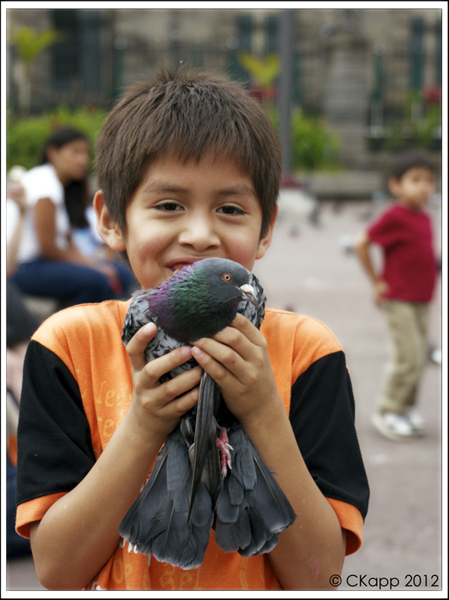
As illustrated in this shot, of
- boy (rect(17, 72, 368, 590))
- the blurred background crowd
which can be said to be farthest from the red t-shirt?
boy (rect(17, 72, 368, 590))

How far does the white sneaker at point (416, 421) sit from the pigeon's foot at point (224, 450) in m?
4.38

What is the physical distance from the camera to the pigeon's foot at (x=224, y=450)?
1548mm

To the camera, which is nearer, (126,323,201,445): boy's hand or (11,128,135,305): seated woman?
(126,323,201,445): boy's hand

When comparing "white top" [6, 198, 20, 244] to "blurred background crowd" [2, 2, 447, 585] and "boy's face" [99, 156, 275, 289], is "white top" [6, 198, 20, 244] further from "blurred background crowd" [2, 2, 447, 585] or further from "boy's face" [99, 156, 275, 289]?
"blurred background crowd" [2, 2, 447, 585]

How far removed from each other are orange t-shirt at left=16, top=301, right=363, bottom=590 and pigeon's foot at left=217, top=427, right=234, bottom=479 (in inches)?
10.0

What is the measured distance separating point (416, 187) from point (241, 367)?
463 cm

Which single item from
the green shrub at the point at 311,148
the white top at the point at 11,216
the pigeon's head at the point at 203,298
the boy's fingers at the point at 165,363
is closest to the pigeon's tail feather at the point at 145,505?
the boy's fingers at the point at 165,363

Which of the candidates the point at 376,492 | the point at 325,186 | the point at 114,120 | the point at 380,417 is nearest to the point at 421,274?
the point at 380,417

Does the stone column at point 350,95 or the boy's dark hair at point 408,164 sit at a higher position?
the stone column at point 350,95

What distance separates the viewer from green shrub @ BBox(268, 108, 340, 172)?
1942 centimetres

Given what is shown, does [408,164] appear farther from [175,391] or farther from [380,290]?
[175,391]

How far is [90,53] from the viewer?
24.8 m

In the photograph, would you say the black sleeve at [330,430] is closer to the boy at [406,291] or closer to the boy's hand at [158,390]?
the boy's hand at [158,390]

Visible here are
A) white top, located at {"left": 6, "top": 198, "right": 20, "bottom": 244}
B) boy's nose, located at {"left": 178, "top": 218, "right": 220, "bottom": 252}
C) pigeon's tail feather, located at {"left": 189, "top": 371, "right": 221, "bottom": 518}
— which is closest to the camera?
pigeon's tail feather, located at {"left": 189, "top": 371, "right": 221, "bottom": 518}
